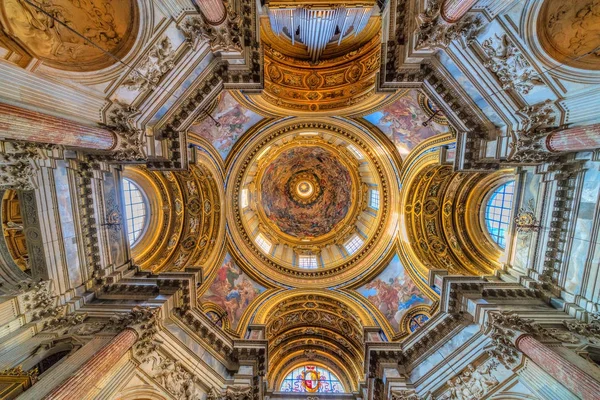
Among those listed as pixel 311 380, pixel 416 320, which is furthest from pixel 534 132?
pixel 311 380

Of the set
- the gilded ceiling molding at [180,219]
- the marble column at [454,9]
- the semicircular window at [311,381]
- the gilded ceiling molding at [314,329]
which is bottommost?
the semicircular window at [311,381]

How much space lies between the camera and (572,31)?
26.3ft

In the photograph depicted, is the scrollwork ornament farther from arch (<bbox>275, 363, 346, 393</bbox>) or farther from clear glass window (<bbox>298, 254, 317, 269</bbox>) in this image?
clear glass window (<bbox>298, 254, 317, 269</bbox>)

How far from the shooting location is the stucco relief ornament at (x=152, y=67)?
9.22 metres

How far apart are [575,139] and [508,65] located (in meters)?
3.42

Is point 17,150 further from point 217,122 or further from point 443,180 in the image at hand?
point 443,180

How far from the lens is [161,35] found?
29.6 feet

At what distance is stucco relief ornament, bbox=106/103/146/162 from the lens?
9.48m

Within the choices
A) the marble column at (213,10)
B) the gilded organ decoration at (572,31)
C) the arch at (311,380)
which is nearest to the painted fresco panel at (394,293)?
the arch at (311,380)

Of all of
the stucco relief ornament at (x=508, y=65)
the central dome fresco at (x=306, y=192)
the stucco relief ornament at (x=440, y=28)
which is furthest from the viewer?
the central dome fresco at (x=306, y=192)

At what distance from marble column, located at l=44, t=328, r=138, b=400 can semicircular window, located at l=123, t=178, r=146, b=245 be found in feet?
22.4

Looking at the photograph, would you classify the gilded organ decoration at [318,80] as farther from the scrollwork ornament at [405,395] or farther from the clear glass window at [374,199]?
the scrollwork ornament at [405,395]

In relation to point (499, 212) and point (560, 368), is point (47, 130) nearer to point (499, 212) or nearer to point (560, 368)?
point (560, 368)

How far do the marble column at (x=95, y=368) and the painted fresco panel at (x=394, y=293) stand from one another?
566 inches
